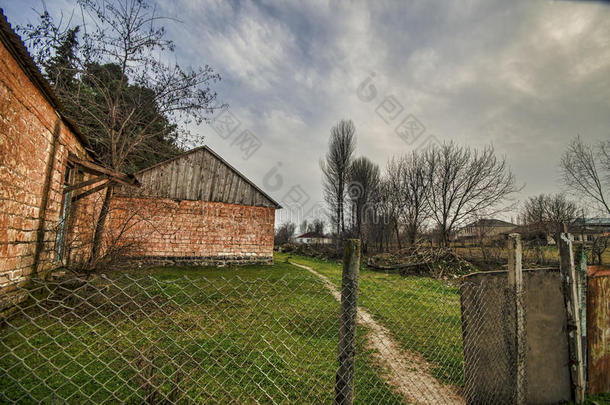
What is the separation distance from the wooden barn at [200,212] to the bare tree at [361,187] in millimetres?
14672

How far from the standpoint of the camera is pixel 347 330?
2.12 metres

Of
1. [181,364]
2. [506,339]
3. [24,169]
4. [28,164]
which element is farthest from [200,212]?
[506,339]

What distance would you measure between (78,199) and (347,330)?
8.46 m

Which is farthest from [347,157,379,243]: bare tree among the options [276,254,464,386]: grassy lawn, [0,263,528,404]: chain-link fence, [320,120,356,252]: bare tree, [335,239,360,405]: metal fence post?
[335,239,360,405]: metal fence post

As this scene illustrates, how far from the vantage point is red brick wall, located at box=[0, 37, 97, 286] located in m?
4.45

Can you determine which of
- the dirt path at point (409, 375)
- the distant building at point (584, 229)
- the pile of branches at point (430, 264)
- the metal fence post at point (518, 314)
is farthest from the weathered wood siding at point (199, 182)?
the distant building at point (584, 229)

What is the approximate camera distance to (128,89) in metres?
9.13

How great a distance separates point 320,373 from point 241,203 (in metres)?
11.9

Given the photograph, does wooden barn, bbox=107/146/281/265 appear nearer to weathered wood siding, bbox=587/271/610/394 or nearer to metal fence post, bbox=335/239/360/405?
metal fence post, bbox=335/239/360/405

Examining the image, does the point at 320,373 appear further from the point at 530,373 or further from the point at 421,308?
the point at 421,308

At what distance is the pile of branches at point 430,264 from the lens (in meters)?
14.8

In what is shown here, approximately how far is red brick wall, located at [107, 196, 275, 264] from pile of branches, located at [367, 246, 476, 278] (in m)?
7.50

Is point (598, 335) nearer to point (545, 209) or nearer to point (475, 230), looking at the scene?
point (475, 230)

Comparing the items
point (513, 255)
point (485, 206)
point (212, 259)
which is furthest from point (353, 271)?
point (485, 206)
